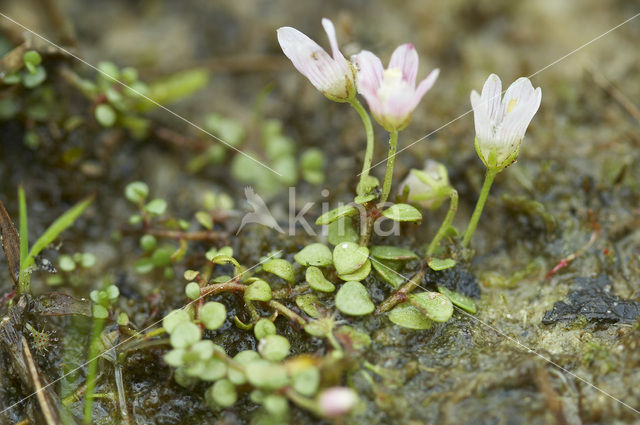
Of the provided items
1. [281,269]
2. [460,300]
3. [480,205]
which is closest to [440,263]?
[460,300]

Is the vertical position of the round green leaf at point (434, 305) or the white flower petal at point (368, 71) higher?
the white flower petal at point (368, 71)

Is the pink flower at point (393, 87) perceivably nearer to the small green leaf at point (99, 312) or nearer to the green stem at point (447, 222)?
the green stem at point (447, 222)

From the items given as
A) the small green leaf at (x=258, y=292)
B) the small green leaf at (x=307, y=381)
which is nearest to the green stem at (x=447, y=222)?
the small green leaf at (x=258, y=292)

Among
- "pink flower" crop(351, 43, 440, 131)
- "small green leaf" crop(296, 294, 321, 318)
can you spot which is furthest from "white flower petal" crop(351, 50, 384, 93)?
"small green leaf" crop(296, 294, 321, 318)

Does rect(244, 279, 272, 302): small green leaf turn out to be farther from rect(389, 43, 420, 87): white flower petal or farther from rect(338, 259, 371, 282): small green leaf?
rect(389, 43, 420, 87): white flower petal

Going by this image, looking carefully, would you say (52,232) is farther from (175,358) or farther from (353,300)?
(353,300)
